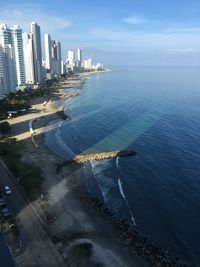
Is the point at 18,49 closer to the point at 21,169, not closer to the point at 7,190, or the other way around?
the point at 21,169

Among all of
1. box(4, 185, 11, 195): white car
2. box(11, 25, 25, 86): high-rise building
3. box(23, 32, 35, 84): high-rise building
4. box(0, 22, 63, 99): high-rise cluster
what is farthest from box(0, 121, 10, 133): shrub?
box(23, 32, 35, 84): high-rise building

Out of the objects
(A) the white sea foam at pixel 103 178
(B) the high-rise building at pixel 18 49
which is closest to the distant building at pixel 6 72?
(B) the high-rise building at pixel 18 49

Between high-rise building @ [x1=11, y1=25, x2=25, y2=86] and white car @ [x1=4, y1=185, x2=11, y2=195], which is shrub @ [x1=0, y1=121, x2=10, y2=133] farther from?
high-rise building @ [x1=11, y1=25, x2=25, y2=86]

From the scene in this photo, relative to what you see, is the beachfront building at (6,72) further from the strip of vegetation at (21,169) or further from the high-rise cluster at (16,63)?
the strip of vegetation at (21,169)

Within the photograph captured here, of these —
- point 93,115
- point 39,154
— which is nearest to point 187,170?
point 39,154

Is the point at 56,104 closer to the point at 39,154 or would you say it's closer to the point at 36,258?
the point at 39,154
